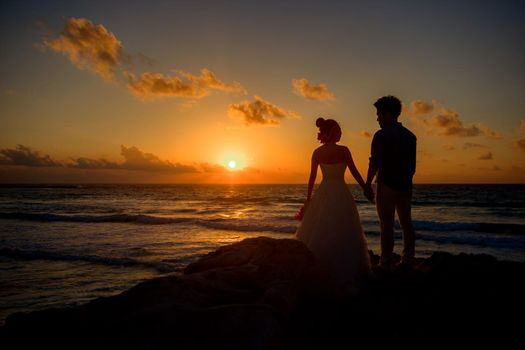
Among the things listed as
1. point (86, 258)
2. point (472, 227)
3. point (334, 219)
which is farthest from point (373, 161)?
point (472, 227)

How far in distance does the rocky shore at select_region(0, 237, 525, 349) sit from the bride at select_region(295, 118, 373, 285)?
41cm

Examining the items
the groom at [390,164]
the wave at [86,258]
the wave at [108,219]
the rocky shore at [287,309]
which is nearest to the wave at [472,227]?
the wave at [108,219]

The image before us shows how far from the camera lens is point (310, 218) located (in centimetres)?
613

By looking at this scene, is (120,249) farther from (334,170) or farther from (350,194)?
(350,194)

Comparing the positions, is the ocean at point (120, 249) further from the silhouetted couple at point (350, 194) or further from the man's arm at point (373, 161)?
the man's arm at point (373, 161)

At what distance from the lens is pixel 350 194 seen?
5.92 m

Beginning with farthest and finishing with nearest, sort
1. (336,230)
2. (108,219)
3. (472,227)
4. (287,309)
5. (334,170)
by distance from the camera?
(108,219)
(472,227)
(334,170)
(336,230)
(287,309)

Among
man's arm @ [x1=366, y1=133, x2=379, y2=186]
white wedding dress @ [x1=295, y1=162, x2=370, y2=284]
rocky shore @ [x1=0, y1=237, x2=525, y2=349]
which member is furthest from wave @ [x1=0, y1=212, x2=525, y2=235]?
rocky shore @ [x1=0, y1=237, x2=525, y2=349]

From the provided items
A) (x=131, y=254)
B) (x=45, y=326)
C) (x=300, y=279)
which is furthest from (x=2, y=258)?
(x=300, y=279)

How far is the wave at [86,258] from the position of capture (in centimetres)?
1117

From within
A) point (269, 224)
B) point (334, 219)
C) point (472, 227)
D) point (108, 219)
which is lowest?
point (108, 219)

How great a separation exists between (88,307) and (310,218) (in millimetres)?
3790

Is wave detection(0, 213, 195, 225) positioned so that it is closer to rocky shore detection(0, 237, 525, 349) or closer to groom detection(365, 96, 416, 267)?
groom detection(365, 96, 416, 267)

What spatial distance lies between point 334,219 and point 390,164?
135 centimetres
